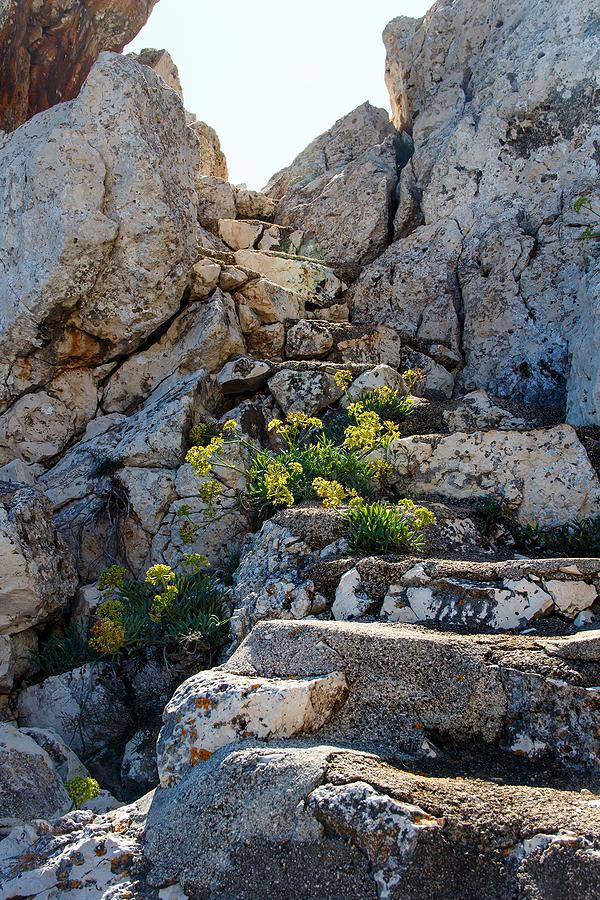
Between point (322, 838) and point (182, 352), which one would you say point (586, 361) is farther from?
point (322, 838)

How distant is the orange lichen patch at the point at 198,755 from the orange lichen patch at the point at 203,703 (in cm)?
23

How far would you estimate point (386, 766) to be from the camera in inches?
151

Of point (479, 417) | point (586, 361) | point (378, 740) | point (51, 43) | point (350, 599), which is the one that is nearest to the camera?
point (378, 740)

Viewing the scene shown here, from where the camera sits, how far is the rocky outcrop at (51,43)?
14.0 metres

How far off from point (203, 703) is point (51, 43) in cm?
1476

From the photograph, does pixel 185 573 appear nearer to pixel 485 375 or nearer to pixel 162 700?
pixel 162 700

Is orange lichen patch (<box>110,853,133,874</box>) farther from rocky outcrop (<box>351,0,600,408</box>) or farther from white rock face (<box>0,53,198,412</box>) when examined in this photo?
rocky outcrop (<box>351,0,600,408</box>)

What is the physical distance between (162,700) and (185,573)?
139 centimetres

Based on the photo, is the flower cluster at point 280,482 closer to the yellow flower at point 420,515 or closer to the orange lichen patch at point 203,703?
the yellow flower at point 420,515

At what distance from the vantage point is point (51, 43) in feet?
48.9

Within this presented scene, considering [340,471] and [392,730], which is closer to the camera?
[392,730]

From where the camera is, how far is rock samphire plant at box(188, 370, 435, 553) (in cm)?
645

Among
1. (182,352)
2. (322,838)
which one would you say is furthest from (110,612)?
(182,352)

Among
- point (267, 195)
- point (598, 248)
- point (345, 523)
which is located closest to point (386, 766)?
point (345, 523)
